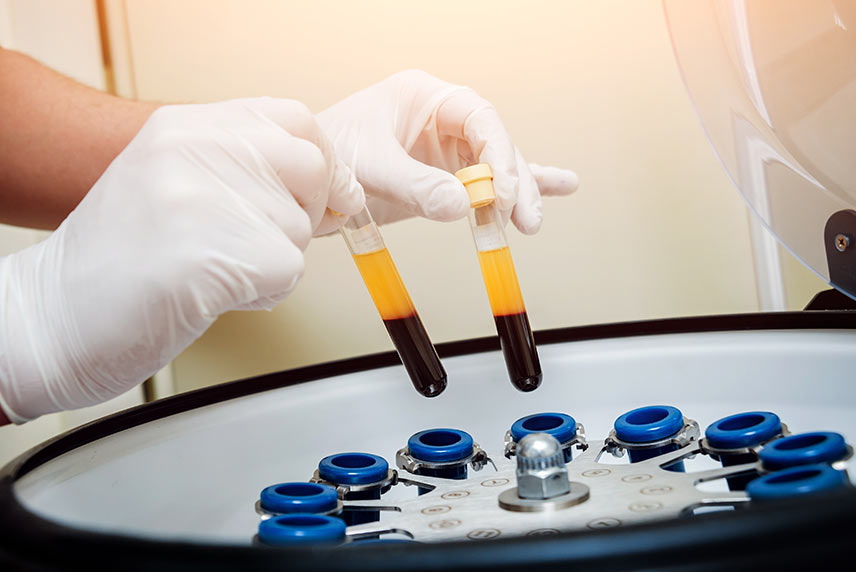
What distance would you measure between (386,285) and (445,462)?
0.15 metres

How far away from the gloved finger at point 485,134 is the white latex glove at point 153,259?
25 cm

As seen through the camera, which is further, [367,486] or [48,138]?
[48,138]

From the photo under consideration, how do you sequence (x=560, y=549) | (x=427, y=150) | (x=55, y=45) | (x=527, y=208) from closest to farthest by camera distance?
(x=560, y=549) → (x=527, y=208) → (x=427, y=150) → (x=55, y=45)

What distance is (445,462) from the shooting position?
0.57 meters

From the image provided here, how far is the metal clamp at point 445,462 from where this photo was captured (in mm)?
567

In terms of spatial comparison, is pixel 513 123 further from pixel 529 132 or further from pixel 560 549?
pixel 560 549

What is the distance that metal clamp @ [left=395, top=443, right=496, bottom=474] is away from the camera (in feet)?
1.86

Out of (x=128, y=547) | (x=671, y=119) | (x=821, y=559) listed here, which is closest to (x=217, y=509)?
(x=128, y=547)

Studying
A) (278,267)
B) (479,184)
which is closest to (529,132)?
(479,184)

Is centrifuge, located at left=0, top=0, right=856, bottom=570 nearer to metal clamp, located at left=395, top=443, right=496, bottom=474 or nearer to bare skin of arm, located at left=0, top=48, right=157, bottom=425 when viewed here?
metal clamp, located at left=395, top=443, right=496, bottom=474

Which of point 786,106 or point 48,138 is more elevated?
point 48,138

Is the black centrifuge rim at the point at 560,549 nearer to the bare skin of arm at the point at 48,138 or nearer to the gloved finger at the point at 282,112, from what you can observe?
the gloved finger at the point at 282,112

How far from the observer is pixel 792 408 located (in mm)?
639

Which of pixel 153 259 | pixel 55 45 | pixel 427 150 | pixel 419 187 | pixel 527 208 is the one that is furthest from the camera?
pixel 55 45
